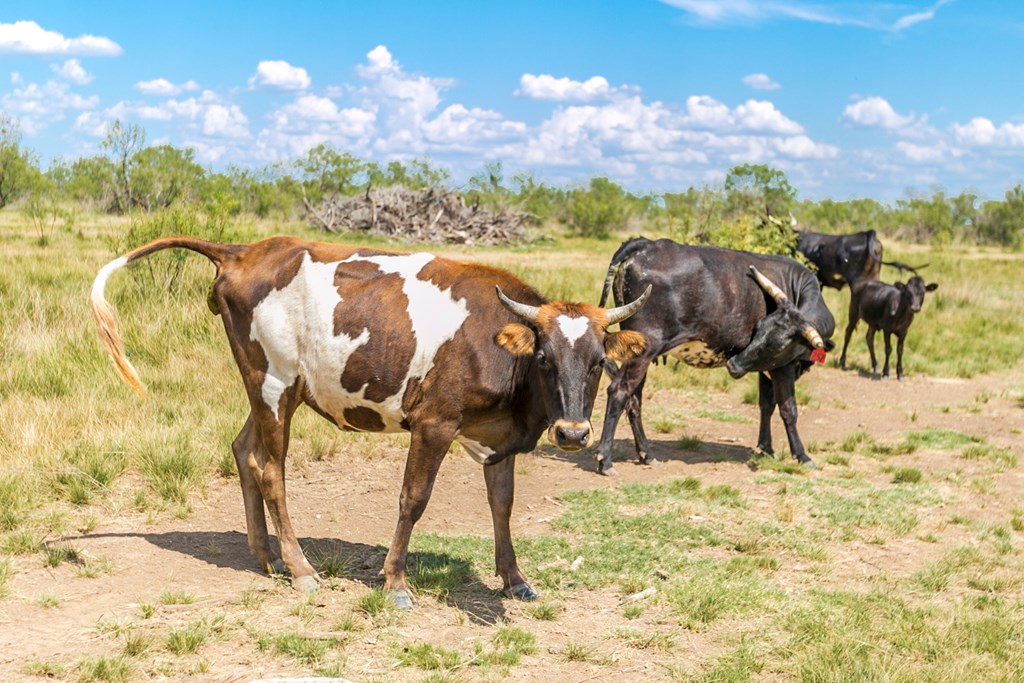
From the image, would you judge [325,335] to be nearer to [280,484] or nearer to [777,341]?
[280,484]

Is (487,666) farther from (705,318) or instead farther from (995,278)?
(995,278)

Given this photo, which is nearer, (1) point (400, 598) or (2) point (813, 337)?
(1) point (400, 598)

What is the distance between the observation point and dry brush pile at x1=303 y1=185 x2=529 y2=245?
105 ft

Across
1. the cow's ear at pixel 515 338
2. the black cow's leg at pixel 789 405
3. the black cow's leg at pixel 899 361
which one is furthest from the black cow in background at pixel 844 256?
the cow's ear at pixel 515 338

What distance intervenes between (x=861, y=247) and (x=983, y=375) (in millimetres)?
5387

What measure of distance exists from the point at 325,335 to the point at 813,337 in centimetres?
555

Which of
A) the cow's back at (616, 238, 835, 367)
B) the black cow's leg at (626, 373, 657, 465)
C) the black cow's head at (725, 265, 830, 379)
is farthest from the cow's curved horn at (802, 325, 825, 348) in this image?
the black cow's leg at (626, 373, 657, 465)

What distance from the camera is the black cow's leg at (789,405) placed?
9.86 meters

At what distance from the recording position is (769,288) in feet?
32.6

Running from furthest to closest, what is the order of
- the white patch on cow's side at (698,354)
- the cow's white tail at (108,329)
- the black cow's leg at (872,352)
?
the black cow's leg at (872,352) → the white patch on cow's side at (698,354) → the cow's white tail at (108,329)

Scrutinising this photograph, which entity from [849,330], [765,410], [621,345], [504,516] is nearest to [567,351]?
[621,345]

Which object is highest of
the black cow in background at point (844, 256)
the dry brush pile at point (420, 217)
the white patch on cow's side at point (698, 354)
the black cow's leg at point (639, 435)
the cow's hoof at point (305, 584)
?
the dry brush pile at point (420, 217)

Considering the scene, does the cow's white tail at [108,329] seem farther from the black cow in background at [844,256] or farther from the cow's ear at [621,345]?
the black cow in background at [844,256]

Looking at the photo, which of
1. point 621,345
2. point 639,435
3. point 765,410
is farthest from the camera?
point 765,410
